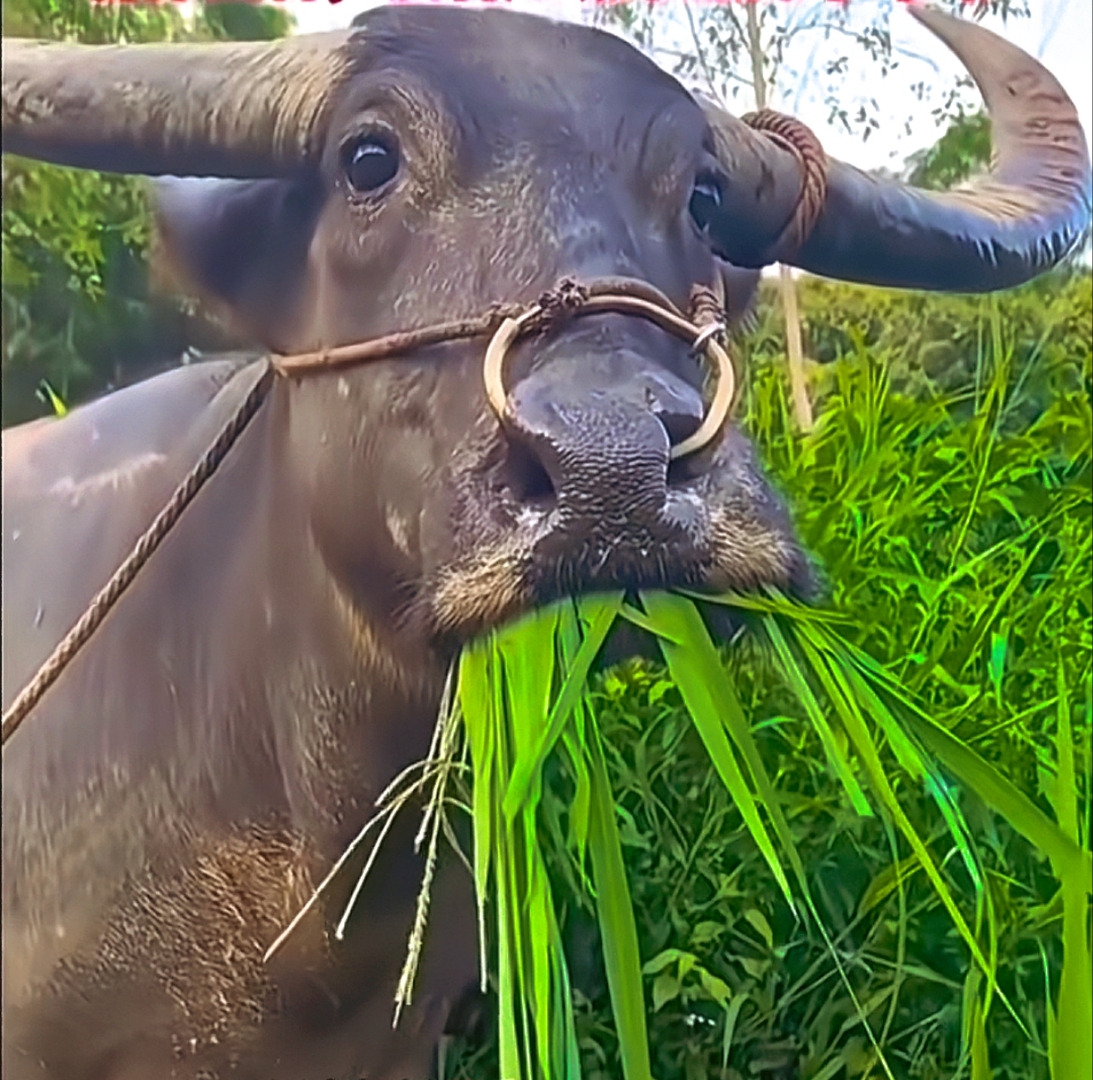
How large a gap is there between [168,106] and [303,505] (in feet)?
0.71

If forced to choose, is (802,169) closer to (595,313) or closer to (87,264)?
(595,313)

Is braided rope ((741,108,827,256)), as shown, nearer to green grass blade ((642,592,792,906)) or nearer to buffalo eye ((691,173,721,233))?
buffalo eye ((691,173,721,233))

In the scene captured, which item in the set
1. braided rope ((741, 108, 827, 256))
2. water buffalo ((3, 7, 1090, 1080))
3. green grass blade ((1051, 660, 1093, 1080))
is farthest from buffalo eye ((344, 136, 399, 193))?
green grass blade ((1051, 660, 1093, 1080))

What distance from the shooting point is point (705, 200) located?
81cm

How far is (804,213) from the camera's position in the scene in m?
0.84

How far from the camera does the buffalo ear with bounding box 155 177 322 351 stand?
0.78 m

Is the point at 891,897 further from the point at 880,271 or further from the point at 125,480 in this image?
the point at 125,480

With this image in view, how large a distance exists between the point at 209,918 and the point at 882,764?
0.38 meters

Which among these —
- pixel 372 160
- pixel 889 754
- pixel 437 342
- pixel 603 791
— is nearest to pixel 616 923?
pixel 603 791

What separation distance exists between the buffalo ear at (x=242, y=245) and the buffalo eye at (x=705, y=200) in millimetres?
205

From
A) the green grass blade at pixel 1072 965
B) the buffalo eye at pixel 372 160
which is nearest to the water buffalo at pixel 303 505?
the buffalo eye at pixel 372 160

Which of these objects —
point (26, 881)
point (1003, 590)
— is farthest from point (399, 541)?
point (1003, 590)

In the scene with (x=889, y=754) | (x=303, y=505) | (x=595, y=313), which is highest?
(x=595, y=313)

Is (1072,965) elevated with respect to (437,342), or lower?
lower
